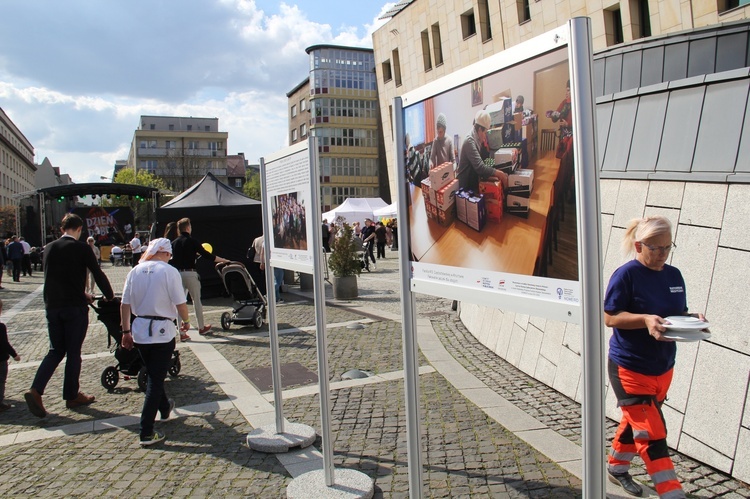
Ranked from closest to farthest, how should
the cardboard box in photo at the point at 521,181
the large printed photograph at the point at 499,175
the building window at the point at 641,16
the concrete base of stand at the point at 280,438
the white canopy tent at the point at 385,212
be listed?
the large printed photograph at the point at 499,175 < the cardboard box in photo at the point at 521,181 < the concrete base of stand at the point at 280,438 < the building window at the point at 641,16 < the white canopy tent at the point at 385,212

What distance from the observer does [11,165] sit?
8031cm

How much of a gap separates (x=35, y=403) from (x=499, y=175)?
542cm

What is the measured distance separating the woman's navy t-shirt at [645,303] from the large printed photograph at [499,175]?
1.11 meters

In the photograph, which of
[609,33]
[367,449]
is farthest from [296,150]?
[609,33]

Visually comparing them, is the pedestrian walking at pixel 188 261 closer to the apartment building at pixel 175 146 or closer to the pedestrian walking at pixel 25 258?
the pedestrian walking at pixel 25 258

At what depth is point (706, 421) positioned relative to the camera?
4258 millimetres

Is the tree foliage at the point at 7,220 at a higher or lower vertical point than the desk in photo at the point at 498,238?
lower

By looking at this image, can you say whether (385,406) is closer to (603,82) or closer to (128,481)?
(128,481)

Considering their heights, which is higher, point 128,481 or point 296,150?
point 296,150

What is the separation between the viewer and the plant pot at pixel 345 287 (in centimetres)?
1424

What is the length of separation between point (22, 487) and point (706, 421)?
4.74 meters

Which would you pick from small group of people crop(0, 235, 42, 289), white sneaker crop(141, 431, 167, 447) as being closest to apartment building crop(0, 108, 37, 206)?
small group of people crop(0, 235, 42, 289)

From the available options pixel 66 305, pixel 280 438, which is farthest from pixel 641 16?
pixel 280 438

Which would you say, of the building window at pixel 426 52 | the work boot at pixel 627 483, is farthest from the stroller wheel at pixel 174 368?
the building window at pixel 426 52
